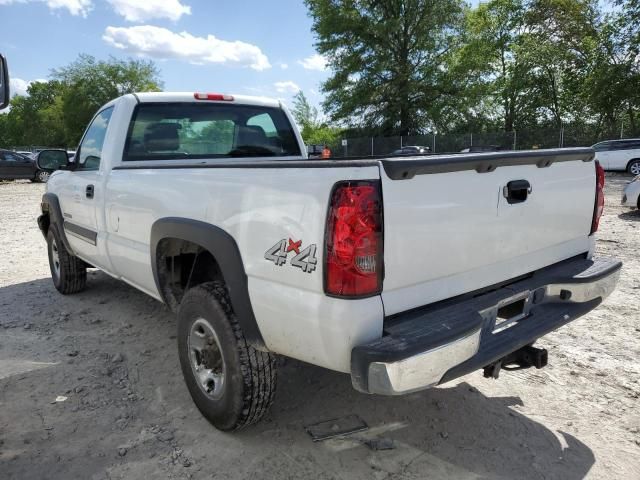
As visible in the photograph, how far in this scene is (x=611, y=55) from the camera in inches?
1093

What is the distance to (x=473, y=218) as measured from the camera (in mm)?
2350

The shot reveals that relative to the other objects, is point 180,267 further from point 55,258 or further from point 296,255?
point 55,258

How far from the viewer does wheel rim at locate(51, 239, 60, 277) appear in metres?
5.54

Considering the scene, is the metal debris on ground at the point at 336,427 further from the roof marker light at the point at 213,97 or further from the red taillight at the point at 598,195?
the roof marker light at the point at 213,97

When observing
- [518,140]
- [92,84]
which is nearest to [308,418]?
[518,140]

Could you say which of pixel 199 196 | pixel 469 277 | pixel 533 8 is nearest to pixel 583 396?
pixel 469 277

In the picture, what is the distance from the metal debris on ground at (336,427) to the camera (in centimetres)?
278

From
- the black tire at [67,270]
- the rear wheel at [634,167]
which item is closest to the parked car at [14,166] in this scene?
the black tire at [67,270]

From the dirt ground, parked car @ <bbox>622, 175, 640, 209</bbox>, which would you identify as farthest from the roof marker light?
parked car @ <bbox>622, 175, 640, 209</bbox>

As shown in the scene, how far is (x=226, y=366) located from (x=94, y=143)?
2904 mm

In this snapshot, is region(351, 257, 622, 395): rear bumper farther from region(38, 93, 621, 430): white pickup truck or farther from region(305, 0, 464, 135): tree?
region(305, 0, 464, 135): tree

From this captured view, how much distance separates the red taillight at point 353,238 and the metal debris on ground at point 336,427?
1.16m

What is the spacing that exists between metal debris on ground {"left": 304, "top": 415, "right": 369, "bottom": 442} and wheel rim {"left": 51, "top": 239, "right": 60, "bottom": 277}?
3.95m

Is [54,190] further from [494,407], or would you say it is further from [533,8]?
[533,8]
